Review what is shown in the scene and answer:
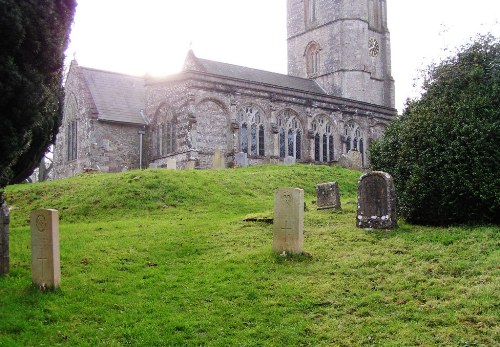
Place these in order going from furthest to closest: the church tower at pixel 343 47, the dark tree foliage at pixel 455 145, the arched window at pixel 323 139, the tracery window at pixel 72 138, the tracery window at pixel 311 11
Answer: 1. the tracery window at pixel 311 11
2. the church tower at pixel 343 47
3. the arched window at pixel 323 139
4. the tracery window at pixel 72 138
5. the dark tree foliage at pixel 455 145

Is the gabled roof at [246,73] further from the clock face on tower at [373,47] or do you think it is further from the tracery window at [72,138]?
the tracery window at [72,138]

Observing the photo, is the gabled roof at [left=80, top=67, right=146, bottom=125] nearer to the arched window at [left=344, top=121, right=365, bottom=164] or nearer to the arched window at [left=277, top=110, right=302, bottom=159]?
the arched window at [left=277, top=110, right=302, bottom=159]

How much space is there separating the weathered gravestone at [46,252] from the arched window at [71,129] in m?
25.9

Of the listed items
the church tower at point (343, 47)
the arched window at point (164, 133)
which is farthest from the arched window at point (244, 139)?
the church tower at point (343, 47)

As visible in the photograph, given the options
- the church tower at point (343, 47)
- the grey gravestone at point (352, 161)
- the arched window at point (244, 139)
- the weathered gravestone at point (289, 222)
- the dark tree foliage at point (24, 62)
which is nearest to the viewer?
the dark tree foliage at point (24, 62)

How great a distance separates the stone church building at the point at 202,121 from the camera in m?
33.0

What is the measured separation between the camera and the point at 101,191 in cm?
2148

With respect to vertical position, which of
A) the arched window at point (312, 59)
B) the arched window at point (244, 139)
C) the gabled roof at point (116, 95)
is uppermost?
the arched window at point (312, 59)

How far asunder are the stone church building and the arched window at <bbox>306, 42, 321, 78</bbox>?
3645 millimetres

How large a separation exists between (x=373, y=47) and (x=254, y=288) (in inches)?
1598

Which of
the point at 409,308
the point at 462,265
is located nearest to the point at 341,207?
the point at 462,265

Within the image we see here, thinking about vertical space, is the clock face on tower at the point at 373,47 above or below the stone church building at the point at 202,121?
above

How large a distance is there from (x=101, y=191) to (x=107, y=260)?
888cm

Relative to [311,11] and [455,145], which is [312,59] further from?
[455,145]
